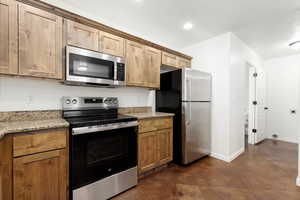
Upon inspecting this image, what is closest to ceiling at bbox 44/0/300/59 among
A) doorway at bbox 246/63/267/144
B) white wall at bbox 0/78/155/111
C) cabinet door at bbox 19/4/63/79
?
cabinet door at bbox 19/4/63/79

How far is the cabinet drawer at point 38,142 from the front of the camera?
1.25 metres

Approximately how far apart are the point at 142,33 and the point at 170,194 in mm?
2877

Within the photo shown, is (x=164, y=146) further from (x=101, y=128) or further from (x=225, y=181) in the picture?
(x=101, y=128)

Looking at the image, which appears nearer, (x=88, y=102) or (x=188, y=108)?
(x=88, y=102)

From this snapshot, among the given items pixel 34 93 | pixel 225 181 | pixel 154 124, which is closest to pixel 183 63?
pixel 154 124

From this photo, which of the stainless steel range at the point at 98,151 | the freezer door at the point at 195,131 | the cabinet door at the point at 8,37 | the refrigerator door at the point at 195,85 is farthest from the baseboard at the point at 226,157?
the cabinet door at the point at 8,37

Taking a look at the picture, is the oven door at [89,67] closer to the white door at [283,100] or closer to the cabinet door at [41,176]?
the cabinet door at [41,176]

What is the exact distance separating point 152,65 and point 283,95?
436 centimetres

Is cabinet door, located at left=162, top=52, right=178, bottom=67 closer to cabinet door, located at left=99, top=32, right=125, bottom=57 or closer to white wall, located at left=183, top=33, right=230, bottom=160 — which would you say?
white wall, located at left=183, top=33, right=230, bottom=160

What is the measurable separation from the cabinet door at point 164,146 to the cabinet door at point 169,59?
53.2 inches

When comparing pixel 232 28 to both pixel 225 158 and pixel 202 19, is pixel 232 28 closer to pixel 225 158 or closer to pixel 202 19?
pixel 202 19

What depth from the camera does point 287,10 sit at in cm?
212

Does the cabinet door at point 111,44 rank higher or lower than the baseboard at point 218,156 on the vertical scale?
higher

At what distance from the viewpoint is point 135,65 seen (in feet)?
7.86
